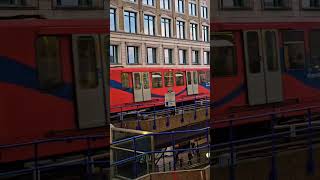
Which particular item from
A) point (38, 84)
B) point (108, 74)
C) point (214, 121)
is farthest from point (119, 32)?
point (214, 121)

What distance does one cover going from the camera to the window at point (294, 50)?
76cm

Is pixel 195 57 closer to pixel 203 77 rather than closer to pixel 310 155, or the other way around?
pixel 203 77

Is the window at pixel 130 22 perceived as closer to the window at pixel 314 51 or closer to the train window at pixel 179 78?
the train window at pixel 179 78

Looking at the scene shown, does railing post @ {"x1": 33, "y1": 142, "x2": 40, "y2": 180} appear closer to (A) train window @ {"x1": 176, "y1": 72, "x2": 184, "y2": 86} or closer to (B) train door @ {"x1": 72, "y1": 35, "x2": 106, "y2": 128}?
(B) train door @ {"x1": 72, "y1": 35, "x2": 106, "y2": 128}

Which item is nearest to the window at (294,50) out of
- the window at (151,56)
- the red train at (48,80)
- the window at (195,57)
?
the window at (195,57)

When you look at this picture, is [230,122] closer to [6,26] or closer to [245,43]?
[245,43]

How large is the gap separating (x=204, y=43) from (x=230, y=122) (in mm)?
204

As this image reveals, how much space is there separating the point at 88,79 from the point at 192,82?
0.86 ft

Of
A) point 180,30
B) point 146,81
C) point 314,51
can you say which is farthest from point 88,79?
Answer: point 314,51

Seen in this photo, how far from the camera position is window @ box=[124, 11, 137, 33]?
28.1 inches

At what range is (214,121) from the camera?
0.79 metres

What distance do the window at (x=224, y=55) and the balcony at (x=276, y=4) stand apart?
120 mm

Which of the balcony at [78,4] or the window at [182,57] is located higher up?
the balcony at [78,4]

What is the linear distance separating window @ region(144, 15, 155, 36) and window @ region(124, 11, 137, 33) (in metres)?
0.03
